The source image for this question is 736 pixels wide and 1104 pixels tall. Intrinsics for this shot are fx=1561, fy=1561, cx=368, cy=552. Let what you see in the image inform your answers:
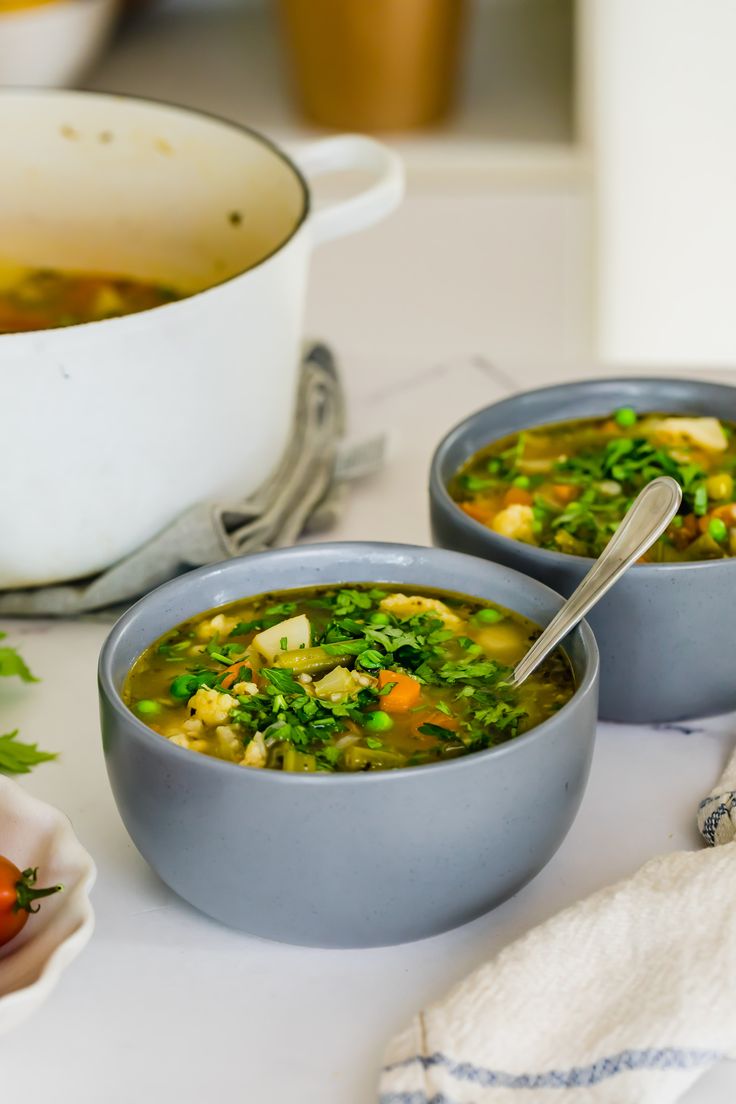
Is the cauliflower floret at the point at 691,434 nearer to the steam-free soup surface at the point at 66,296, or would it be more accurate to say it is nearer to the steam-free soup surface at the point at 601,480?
the steam-free soup surface at the point at 601,480

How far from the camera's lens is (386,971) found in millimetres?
1042

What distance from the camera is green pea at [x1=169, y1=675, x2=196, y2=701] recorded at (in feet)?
3.59

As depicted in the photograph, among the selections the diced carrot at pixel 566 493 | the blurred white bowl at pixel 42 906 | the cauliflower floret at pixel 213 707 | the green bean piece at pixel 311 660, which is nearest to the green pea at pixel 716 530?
the diced carrot at pixel 566 493

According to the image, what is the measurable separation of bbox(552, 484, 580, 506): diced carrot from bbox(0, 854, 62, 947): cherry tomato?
0.58m

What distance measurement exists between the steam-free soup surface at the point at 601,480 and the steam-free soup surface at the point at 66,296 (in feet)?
1.73

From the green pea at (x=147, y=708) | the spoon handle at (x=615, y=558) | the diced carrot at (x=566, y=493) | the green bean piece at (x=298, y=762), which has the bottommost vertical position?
the diced carrot at (x=566, y=493)

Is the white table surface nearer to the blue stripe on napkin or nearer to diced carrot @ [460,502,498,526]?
the blue stripe on napkin

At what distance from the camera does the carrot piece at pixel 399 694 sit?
3.55 feet

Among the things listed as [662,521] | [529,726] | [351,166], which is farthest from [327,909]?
[351,166]

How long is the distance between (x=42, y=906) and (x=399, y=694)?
28 centimetres

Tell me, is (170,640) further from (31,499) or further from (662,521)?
(662,521)

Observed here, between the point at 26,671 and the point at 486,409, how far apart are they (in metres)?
0.49

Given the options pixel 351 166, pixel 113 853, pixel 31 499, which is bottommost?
pixel 113 853

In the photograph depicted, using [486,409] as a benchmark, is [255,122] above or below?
below
